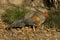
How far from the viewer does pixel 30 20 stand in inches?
246

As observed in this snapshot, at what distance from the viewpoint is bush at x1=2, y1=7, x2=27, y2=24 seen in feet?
22.0

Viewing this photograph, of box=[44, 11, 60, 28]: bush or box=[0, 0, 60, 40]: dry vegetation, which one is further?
box=[44, 11, 60, 28]: bush

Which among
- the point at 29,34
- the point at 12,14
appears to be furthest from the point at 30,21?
the point at 12,14

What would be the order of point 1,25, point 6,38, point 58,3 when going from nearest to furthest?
point 6,38
point 1,25
point 58,3

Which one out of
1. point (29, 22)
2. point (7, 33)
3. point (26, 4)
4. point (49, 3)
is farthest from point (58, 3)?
point (7, 33)

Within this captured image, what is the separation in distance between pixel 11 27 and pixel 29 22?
447mm

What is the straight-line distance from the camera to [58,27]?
6.39 metres

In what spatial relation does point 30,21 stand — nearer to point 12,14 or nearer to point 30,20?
point 30,20

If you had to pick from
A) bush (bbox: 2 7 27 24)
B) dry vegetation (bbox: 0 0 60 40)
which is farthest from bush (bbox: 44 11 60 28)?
bush (bbox: 2 7 27 24)

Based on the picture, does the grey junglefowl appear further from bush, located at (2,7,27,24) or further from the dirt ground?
bush, located at (2,7,27,24)

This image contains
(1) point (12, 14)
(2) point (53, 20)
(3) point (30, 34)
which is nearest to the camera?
(3) point (30, 34)

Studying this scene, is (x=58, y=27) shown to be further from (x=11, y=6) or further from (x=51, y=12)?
(x=11, y=6)

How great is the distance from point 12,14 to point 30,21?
728mm

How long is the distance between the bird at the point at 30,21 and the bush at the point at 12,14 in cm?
28
